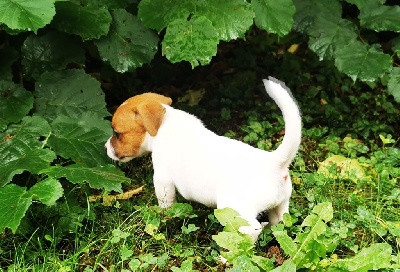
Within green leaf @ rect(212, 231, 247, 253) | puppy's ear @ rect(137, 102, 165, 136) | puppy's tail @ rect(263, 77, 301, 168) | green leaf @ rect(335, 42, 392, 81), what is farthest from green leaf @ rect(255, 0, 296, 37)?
green leaf @ rect(212, 231, 247, 253)

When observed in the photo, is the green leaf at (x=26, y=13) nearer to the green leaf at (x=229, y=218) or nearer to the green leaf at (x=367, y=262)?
the green leaf at (x=229, y=218)

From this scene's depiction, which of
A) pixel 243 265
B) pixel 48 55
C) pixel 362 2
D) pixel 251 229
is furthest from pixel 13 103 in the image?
pixel 362 2

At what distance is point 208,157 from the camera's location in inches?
117

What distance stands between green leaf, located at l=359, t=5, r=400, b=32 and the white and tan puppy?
162cm

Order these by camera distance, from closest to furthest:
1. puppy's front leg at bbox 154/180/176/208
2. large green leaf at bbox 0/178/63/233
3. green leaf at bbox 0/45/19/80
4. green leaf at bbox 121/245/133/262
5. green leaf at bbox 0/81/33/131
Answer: large green leaf at bbox 0/178/63/233, green leaf at bbox 121/245/133/262, puppy's front leg at bbox 154/180/176/208, green leaf at bbox 0/81/33/131, green leaf at bbox 0/45/19/80

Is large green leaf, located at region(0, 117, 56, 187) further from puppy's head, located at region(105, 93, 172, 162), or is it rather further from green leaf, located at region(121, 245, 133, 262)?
green leaf, located at region(121, 245, 133, 262)

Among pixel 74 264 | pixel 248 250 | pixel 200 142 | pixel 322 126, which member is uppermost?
pixel 200 142

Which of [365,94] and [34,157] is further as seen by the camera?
[365,94]

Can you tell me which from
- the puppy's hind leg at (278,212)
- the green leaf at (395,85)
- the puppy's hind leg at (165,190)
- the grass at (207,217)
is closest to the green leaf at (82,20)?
the grass at (207,217)

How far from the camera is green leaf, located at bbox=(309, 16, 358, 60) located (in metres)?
3.98

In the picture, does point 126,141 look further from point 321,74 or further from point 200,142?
point 321,74

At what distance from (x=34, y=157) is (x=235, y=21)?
1.55m

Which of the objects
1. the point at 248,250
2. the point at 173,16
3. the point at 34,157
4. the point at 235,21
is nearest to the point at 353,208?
the point at 248,250

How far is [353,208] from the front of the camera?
3422mm
